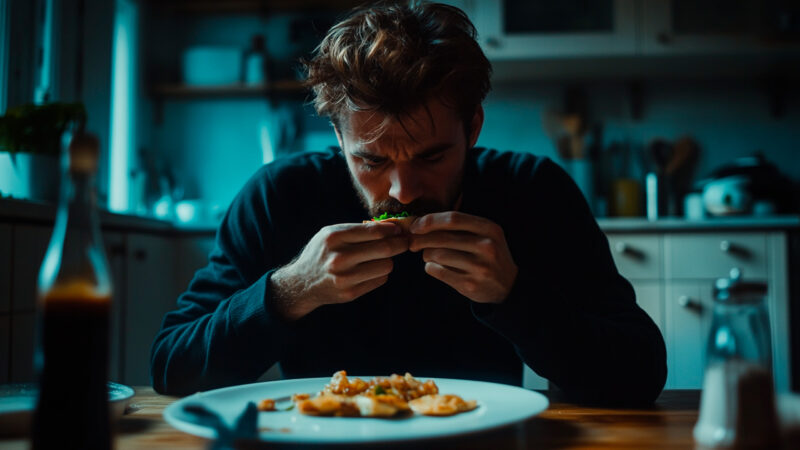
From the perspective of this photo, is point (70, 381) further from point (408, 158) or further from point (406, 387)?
point (408, 158)

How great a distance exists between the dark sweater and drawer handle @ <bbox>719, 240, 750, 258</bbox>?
1.61 m

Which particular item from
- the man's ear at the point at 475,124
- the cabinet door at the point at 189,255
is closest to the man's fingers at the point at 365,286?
the man's ear at the point at 475,124

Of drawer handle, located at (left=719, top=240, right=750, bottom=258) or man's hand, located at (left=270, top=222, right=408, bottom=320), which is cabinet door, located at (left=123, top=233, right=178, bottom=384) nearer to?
man's hand, located at (left=270, top=222, right=408, bottom=320)

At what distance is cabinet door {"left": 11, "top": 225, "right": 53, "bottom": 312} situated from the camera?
73.9 inches

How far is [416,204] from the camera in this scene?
135 cm

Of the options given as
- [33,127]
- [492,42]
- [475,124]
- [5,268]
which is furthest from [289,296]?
[492,42]

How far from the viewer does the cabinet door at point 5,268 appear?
181 centimetres

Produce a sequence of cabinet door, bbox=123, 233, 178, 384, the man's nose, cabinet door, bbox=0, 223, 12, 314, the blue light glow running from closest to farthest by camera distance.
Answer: the man's nose → cabinet door, bbox=0, 223, 12, 314 → cabinet door, bbox=123, 233, 178, 384 → the blue light glow

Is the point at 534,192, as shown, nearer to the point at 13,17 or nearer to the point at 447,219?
the point at 447,219

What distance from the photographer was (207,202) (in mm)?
3844

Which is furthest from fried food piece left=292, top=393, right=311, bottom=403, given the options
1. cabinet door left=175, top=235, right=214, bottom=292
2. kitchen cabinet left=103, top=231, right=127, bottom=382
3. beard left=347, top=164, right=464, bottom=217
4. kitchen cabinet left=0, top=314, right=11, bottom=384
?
cabinet door left=175, top=235, right=214, bottom=292

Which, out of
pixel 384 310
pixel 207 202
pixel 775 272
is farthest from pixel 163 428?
pixel 207 202

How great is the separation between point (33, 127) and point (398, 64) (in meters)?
1.41

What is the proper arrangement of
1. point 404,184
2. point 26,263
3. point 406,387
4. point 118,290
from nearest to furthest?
1. point 406,387
2. point 404,184
3. point 26,263
4. point 118,290
